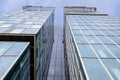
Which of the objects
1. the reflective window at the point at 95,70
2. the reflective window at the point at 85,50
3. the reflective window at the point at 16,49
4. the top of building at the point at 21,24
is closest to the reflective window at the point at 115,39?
the reflective window at the point at 85,50

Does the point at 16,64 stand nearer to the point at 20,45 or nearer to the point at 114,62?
the point at 20,45

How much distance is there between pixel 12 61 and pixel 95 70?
6.26m

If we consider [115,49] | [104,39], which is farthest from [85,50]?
[104,39]

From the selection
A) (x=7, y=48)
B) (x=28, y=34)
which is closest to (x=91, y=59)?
(x=7, y=48)

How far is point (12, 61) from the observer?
1806 centimetres

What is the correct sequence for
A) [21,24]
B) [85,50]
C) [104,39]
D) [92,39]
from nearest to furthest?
1. [85,50]
2. [92,39]
3. [104,39]
4. [21,24]

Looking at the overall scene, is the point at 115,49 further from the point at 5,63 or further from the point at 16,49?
the point at 5,63

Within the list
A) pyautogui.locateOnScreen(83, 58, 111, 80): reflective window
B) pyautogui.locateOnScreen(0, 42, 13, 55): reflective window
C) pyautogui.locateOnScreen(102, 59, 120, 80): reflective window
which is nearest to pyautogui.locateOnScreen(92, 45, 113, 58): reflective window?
pyautogui.locateOnScreen(102, 59, 120, 80): reflective window

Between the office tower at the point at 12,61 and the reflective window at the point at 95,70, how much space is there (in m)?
5.31

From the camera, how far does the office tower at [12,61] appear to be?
16.5 meters

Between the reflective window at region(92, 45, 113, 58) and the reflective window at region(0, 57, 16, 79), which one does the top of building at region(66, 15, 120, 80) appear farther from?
the reflective window at region(0, 57, 16, 79)

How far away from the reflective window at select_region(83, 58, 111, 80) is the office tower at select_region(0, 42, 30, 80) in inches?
209

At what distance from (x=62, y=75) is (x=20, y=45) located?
29894mm

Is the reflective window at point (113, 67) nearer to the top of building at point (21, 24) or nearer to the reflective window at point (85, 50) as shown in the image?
the reflective window at point (85, 50)
